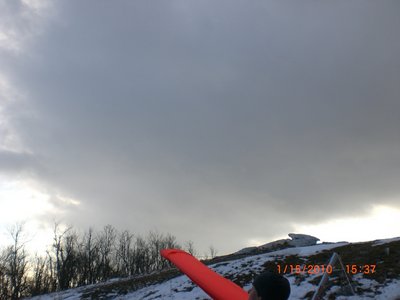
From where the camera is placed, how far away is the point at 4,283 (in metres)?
52.1

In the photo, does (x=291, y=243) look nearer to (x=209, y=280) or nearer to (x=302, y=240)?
(x=302, y=240)

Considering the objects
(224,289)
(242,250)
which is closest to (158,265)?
(242,250)

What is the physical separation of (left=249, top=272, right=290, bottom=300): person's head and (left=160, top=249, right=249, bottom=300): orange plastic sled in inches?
115

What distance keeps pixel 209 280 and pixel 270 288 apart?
4095 millimetres

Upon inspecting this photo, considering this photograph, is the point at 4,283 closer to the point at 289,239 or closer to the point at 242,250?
the point at 242,250

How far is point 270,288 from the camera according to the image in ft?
7.13

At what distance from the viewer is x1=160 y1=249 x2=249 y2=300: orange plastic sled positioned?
5.16m

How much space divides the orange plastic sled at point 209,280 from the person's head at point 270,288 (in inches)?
115

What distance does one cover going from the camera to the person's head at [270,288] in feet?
7.09
